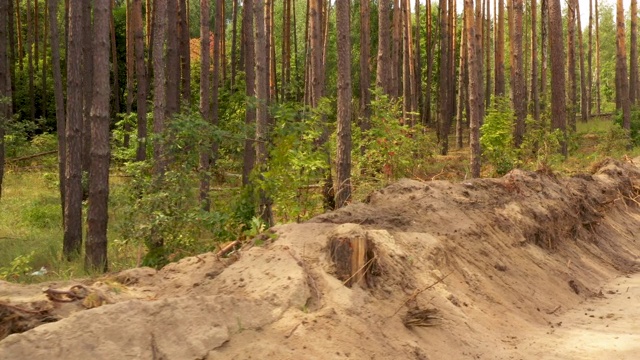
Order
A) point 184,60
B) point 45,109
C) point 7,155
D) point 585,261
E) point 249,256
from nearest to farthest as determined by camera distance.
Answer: point 249,256, point 585,261, point 184,60, point 7,155, point 45,109

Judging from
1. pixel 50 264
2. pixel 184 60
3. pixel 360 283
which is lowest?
pixel 50 264

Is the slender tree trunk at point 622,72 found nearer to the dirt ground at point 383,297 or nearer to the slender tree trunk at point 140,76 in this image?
the dirt ground at point 383,297

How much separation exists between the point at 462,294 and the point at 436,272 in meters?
0.35

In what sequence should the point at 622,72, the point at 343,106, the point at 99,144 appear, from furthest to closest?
the point at 622,72
the point at 343,106
the point at 99,144

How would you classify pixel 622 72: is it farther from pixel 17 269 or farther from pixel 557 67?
pixel 17 269

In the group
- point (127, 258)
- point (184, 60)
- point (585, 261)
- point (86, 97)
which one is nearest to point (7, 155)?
point (184, 60)

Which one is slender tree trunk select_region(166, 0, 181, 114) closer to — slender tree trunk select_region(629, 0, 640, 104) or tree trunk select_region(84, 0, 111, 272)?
tree trunk select_region(84, 0, 111, 272)

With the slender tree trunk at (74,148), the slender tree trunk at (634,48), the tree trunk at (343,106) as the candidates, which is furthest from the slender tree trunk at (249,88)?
the slender tree trunk at (634,48)

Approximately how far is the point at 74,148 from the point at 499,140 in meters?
10.2

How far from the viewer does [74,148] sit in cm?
1167

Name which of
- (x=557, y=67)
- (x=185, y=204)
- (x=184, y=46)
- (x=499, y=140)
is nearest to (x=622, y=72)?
(x=557, y=67)

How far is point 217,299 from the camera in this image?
4656mm

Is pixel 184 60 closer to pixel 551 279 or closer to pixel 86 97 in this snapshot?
pixel 86 97

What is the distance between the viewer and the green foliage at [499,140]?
16.6 metres
